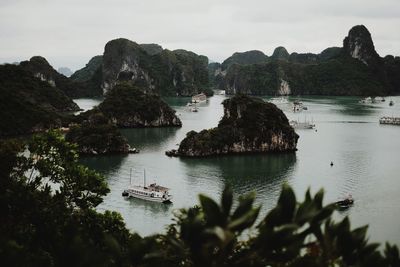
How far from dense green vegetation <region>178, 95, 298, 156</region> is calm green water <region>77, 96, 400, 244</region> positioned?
2.39 metres

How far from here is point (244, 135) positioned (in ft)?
222

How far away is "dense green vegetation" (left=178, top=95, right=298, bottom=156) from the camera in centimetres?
6531

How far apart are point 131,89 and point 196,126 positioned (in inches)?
723

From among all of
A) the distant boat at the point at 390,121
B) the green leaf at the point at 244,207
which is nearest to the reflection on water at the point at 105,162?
the green leaf at the point at 244,207

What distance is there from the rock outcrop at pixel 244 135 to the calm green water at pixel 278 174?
2.36m

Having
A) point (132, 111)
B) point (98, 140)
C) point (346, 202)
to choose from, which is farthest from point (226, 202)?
point (132, 111)

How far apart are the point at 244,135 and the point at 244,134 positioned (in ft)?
0.50

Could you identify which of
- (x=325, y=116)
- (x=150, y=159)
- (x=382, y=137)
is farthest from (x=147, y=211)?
(x=325, y=116)

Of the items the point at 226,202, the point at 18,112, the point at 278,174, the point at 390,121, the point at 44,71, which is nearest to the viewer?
the point at 226,202

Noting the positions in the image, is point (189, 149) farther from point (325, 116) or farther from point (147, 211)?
point (325, 116)

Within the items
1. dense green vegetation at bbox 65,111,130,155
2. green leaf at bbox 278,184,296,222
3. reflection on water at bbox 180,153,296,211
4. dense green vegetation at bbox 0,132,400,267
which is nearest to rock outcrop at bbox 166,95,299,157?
reflection on water at bbox 180,153,296,211

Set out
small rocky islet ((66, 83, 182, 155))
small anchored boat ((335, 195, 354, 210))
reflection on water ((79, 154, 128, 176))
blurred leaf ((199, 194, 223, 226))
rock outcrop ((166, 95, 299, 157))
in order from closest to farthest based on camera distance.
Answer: blurred leaf ((199, 194, 223, 226)), small anchored boat ((335, 195, 354, 210)), reflection on water ((79, 154, 128, 176)), rock outcrop ((166, 95, 299, 157)), small rocky islet ((66, 83, 182, 155))

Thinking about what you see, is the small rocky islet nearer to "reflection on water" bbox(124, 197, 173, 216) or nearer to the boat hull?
the boat hull

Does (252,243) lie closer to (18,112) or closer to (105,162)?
(105,162)
